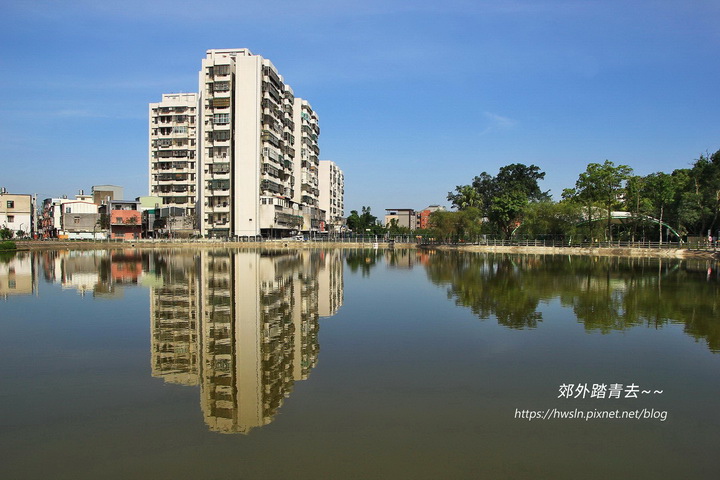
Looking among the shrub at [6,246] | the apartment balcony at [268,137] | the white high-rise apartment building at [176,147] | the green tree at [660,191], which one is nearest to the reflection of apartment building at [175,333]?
the shrub at [6,246]

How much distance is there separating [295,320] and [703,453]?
12.7 metres

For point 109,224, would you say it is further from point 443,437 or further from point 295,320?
point 443,437

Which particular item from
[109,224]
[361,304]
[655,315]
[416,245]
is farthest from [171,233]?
[655,315]

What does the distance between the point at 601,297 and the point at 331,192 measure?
A: 120 m

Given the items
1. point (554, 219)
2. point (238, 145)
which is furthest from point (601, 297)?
point (238, 145)

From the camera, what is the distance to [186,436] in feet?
27.5

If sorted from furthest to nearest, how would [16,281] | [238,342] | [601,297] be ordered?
[16,281] < [601,297] < [238,342]

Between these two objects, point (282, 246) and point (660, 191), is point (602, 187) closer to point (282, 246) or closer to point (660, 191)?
point (660, 191)

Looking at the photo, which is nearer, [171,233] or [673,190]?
[673,190]

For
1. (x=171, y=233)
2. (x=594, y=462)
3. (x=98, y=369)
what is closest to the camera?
(x=594, y=462)

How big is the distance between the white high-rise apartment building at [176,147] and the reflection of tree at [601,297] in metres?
74.7

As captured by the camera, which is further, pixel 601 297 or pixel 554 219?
pixel 554 219

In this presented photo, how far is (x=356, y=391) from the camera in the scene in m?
10.6

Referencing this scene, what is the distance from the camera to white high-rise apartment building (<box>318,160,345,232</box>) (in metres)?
139
